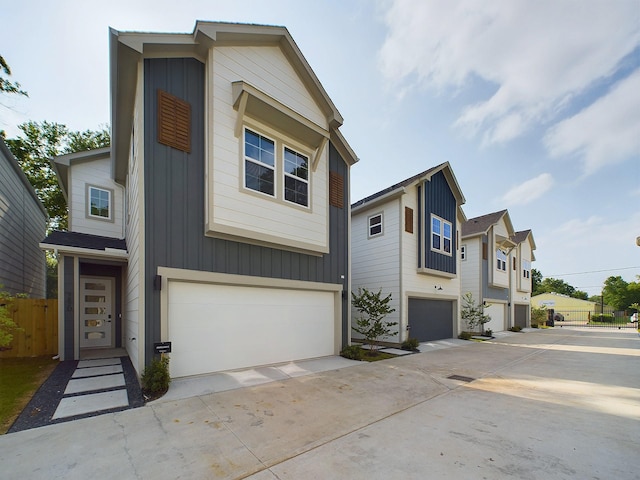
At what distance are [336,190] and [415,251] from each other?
481 centimetres

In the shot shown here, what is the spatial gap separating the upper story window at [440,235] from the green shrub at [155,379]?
10.7 m

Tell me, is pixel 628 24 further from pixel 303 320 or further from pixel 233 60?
pixel 303 320

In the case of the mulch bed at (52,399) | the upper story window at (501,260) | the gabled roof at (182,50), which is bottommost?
the mulch bed at (52,399)

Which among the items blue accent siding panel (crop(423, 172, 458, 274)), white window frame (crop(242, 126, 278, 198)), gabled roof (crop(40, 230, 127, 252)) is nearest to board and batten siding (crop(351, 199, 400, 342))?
blue accent siding panel (crop(423, 172, 458, 274))

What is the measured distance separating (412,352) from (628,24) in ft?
33.7

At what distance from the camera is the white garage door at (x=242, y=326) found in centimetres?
589

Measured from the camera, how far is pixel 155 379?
4.98m

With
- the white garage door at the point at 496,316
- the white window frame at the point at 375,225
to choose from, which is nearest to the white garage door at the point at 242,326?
the white window frame at the point at 375,225

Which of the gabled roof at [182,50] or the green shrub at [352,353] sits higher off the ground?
the gabled roof at [182,50]

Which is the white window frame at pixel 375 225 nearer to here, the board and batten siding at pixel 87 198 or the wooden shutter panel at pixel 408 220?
the wooden shutter panel at pixel 408 220

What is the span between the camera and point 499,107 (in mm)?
10539

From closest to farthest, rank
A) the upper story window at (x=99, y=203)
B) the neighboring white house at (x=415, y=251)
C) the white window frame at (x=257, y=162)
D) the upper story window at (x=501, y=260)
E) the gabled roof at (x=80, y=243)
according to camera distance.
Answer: the white window frame at (x=257, y=162) → the gabled roof at (x=80, y=243) → the upper story window at (x=99, y=203) → the neighboring white house at (x=415, y=251) → the upper story window at (x=501, y=260)

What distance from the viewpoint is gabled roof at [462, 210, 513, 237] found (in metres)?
17.1

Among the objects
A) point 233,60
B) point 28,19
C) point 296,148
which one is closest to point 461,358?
point 296,148
